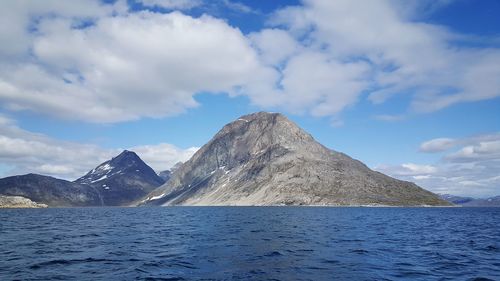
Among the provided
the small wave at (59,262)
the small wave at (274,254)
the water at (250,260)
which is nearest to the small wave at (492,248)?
the water at (250,260)

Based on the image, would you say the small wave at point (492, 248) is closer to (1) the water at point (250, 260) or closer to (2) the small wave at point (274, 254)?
(1) the water at point (250, 260)

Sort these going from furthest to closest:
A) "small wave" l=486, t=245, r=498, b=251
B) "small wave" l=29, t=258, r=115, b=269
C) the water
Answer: "small wave" l=486, t=245, r=498, b=251 → "small wave" l=29, t=258, r=115, b=269 → the water

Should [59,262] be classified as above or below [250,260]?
below

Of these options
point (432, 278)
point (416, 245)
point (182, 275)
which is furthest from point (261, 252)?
point (416, 245)

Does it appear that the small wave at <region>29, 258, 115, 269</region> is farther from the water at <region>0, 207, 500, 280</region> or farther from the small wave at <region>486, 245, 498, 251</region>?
the small wave at <region>486, 245, 498, 251</region>

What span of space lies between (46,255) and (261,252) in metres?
23.0

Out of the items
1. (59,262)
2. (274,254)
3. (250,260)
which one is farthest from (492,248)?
(59,262)

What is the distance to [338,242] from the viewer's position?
52.0 m

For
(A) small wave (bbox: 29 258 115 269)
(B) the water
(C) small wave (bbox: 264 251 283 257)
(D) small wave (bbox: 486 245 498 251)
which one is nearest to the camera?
(B) the water

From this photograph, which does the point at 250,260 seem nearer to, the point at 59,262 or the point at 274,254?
the point at 274,254

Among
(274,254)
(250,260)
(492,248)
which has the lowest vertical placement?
(250,260)

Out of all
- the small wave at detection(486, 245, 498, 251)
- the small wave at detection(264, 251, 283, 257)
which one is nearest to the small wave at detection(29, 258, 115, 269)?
the small wave at detection(264, 251, 283, 257)

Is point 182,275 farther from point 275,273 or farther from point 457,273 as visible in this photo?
point 457,273

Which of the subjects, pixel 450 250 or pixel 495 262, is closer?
pixel 495 262
